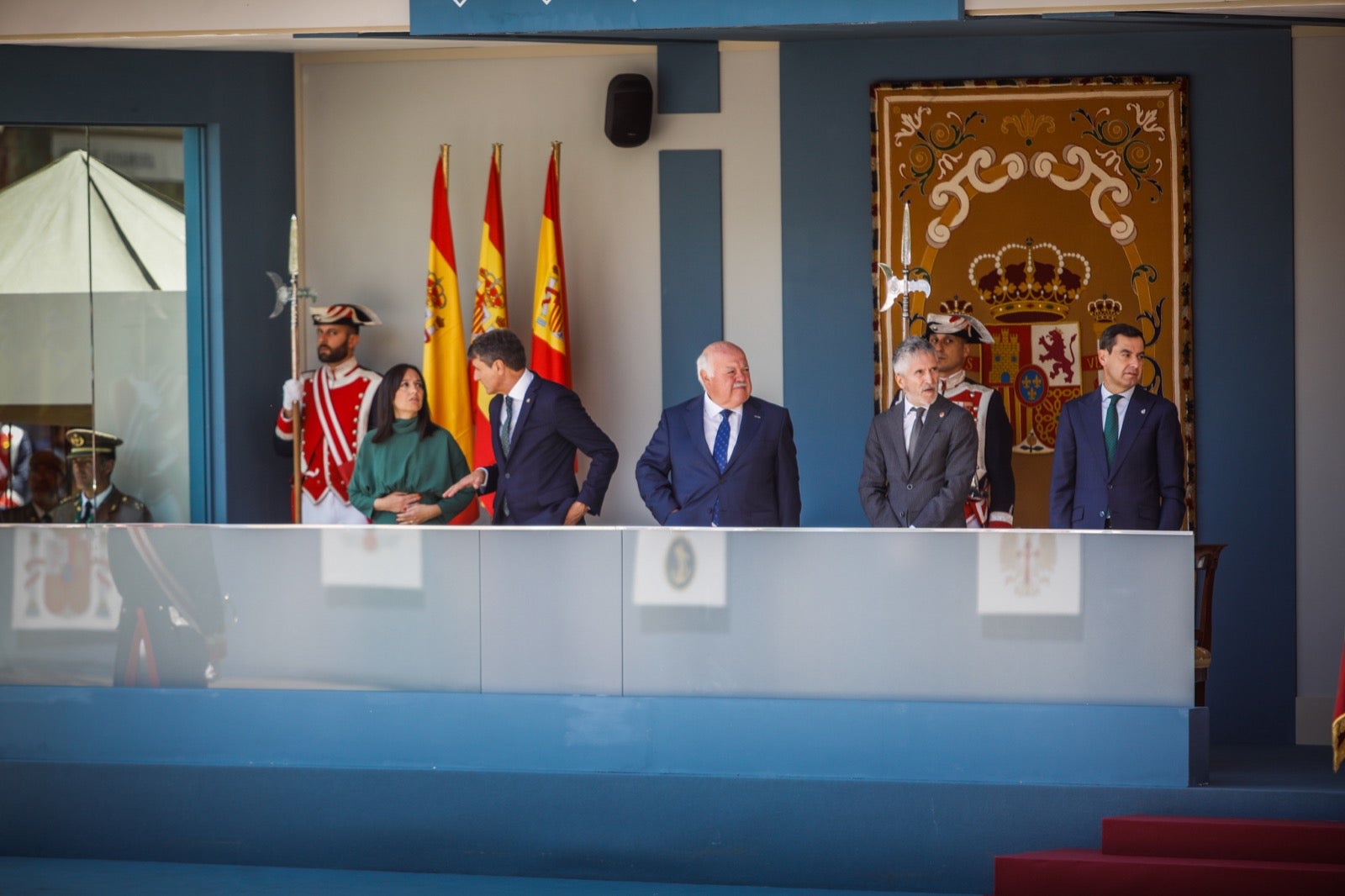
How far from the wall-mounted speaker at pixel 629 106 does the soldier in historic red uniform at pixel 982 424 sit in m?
1.49

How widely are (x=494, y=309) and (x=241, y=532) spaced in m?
2.13

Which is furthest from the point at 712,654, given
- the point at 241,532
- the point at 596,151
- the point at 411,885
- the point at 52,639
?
the point at 596,151

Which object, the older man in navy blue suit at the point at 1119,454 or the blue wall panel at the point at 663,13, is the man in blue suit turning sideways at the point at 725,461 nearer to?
the older man in navy blue suit at the point at 1119,454

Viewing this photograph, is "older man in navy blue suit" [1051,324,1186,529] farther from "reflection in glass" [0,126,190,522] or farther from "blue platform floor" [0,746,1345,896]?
"reflection in glass" [0,126,190,522]

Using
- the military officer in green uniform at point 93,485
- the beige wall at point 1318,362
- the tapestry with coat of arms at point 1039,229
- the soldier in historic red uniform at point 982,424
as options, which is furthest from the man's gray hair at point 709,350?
the military officer in green uniform at point 93,485

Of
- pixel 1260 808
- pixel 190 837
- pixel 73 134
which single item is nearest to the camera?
Result: pixel 1260 808

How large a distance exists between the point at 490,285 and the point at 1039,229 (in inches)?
91.6

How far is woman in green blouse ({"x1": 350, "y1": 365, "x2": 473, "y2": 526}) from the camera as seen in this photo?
6.31m

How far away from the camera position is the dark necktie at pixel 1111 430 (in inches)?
234

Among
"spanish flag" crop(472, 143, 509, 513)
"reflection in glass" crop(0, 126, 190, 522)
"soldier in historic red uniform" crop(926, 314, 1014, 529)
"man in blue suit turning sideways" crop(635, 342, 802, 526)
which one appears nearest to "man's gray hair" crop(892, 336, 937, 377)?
"man in blue suit turning sideways" crop(635, 342, 802, 526)

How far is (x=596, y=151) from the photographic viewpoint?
24.6ft

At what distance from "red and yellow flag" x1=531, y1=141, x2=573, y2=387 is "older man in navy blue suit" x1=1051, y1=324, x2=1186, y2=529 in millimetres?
2305

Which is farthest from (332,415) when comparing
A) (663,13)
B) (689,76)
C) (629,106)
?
(663,13)

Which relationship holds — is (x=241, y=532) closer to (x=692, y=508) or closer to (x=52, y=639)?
(x=52, y=639)
